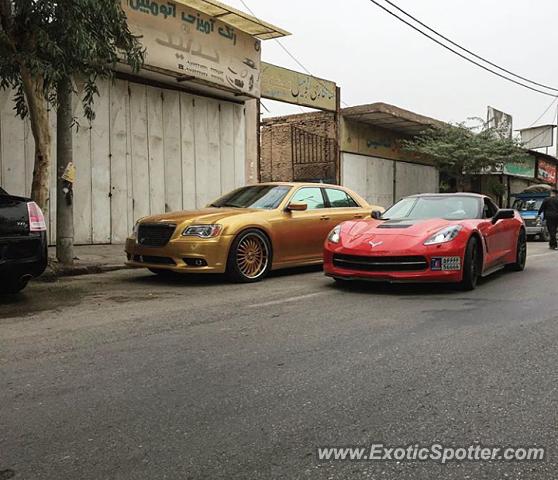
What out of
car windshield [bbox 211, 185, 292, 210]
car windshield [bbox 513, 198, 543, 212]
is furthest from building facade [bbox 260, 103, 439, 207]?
car windshield [bbox 211, 185, 292, 210]

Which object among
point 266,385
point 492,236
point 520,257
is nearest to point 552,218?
point 520,257

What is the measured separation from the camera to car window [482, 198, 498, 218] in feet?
26.5

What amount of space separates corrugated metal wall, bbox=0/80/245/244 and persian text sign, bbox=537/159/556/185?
85.4 ft

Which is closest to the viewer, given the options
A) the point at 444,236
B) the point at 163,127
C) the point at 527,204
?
the point at 444,236

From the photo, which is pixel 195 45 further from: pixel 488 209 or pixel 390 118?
pixel 390 118

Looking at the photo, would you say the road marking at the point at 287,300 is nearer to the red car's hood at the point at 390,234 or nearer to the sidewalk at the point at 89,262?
the red car's hood at the point at 390,234

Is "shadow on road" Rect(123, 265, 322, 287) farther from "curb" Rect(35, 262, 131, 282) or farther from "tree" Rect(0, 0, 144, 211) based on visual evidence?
"tree" Rect(0, 0, 144, 211)

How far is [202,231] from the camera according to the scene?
295 inches

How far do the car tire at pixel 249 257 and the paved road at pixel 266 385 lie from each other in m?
1.37

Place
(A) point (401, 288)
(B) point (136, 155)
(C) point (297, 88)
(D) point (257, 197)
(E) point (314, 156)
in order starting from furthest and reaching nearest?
(E) point (314, 156)
(C) point (297, 88)
(B) point (136, 155)
(D) point (257, 197)
(A) point (401, 288)

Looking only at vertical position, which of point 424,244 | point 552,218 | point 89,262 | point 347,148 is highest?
point 347,148

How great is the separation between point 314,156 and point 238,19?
748 cm

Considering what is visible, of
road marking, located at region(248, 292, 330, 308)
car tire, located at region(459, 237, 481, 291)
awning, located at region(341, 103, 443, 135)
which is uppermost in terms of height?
awning, located at region(341, 103, 443, 135)

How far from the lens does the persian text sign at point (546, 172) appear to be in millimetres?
35500
